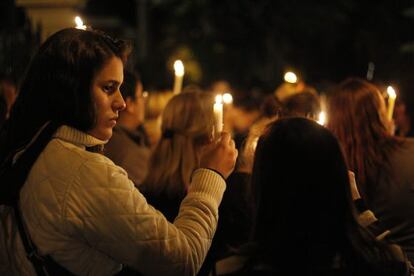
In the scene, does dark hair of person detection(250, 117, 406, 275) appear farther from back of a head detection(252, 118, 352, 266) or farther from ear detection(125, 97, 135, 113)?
ear detection(125, 97, 135, 113)

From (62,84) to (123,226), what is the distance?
1.63 ft

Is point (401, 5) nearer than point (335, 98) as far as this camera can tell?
No

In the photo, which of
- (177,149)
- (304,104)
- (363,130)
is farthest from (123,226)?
(304,104)

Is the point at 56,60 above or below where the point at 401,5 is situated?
below

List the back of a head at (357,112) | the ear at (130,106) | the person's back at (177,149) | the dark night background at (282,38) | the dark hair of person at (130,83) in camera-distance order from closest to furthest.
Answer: the person's back at (177,149)
the back of a head at (357,112)
the dark hair of person at (130,83)
the ear at (130,106)
the dark night background at (282,38)

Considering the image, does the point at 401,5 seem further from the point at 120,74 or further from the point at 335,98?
the point at 120,74

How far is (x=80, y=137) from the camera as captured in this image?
1.94 meters

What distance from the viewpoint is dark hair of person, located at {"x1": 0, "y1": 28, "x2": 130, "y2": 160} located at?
1932 mm

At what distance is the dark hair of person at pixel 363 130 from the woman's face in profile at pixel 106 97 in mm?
1923

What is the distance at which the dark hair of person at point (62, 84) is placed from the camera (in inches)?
76.0

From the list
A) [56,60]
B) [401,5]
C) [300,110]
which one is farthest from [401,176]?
[401,5]

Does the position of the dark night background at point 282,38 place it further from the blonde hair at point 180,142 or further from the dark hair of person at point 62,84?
the dark hair of person at point 62,84

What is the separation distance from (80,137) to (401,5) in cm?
1584

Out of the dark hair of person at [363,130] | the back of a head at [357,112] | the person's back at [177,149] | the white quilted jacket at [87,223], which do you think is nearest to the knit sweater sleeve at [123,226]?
the white quilted jacket at [87,223]
